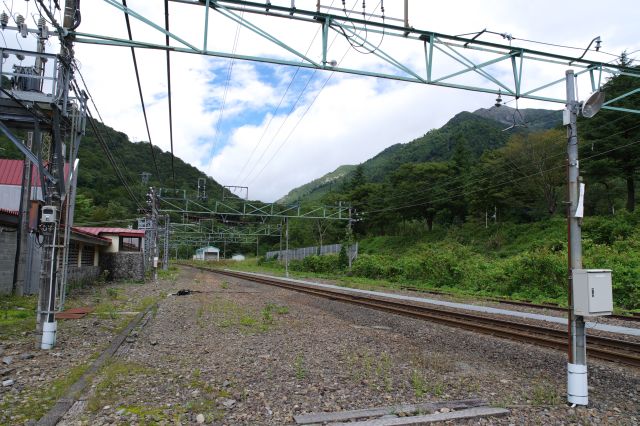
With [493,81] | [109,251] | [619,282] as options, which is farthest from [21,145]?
[109,251]

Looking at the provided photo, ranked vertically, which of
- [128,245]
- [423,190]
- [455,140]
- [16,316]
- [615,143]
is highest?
[455,140]

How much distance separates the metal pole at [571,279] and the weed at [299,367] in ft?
11.4

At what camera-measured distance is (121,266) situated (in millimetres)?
31406

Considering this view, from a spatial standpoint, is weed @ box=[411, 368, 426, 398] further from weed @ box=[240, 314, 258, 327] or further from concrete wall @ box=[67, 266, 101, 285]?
concrete wall @ box=[67, 266, 101, 285]

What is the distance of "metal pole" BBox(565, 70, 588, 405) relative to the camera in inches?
226

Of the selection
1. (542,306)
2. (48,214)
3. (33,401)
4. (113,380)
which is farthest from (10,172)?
(542,306)

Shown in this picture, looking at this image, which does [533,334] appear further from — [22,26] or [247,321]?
[22,26]

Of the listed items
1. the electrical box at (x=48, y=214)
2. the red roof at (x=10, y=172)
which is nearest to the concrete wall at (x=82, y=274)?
the red roof at (x=10, y=172)

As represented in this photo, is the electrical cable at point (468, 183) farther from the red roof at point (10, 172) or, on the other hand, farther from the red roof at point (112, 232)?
the red roof at point (10, 172)

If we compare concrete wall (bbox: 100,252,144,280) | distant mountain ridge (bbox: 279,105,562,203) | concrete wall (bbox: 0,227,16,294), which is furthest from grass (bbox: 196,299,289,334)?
distant mountain ridge (bbox: 279,105,562,203)

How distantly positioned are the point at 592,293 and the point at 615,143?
37093 millimetres

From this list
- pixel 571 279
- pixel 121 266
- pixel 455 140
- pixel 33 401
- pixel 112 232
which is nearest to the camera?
pixel 33 401

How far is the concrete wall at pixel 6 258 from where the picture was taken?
15787 mm

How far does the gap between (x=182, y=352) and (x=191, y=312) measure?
6.37 meters
